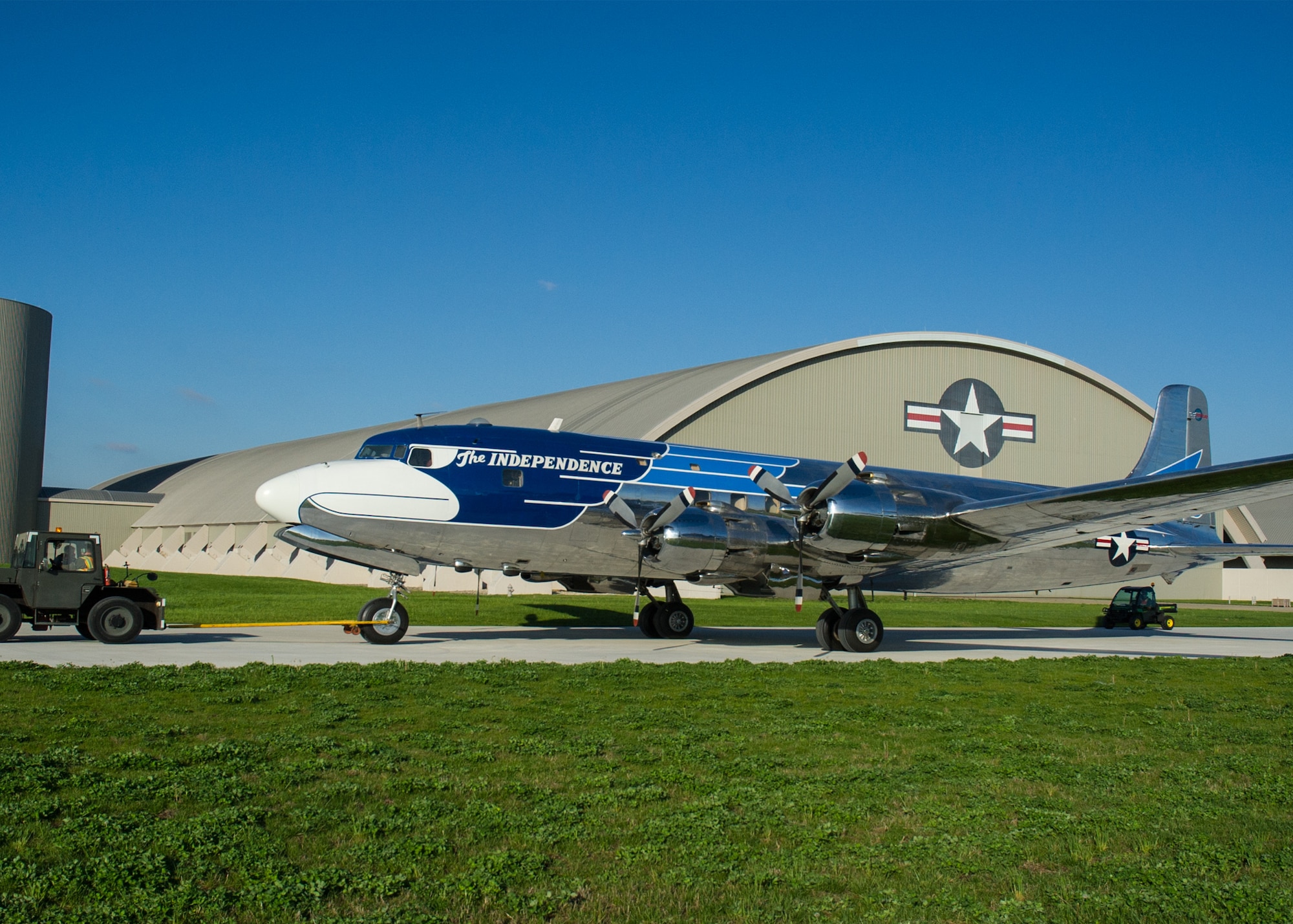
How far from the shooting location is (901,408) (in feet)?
149

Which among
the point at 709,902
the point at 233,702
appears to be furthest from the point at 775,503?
the point at 709,902

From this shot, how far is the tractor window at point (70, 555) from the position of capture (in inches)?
702

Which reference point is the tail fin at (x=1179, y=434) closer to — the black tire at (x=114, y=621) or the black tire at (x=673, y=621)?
the black tire at (x=673, y=621)

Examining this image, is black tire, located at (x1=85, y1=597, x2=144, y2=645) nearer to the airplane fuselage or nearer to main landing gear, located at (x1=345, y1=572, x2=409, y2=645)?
the airplane fuselage

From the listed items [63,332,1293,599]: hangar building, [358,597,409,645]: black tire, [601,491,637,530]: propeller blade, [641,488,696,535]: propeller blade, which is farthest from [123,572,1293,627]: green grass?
[641,488,696,535]: propeller blade

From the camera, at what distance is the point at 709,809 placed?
7062 mm

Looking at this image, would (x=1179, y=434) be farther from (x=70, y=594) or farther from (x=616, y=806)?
(x=70, y=594)

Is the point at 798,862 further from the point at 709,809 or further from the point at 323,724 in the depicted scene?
the point at 323,724

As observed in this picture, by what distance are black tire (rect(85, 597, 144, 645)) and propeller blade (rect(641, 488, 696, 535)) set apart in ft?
31.8

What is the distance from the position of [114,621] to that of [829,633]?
1390 cm

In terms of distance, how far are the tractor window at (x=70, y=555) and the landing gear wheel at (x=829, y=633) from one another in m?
14.2

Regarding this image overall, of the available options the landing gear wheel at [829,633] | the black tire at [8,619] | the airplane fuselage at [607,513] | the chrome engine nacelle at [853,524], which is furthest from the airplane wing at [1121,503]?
the black tire at [8,619]

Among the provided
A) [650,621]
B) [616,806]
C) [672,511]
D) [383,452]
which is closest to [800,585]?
[672,511]

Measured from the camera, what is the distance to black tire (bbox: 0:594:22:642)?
57.2 feet
